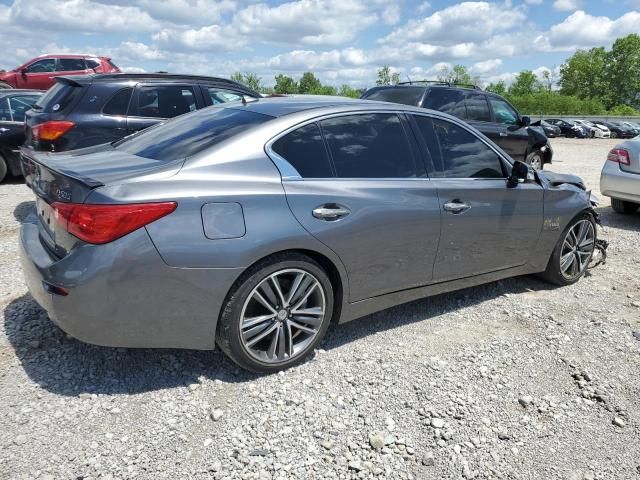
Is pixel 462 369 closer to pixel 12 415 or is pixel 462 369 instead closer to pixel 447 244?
pixel 447 244

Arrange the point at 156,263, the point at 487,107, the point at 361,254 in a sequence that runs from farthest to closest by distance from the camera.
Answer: the point at 487,107 < the point at 361,254 < the point at 156,263

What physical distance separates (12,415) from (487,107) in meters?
9.46

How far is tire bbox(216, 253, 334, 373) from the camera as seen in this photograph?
3.03m

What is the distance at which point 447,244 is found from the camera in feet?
12.7

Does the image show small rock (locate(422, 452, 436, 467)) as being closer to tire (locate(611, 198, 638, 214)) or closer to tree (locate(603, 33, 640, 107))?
tire (locate(611, 198, 638, 214))

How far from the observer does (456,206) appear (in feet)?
12.8

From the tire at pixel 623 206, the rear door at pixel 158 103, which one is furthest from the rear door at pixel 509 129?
the rear door at pixel 158 103

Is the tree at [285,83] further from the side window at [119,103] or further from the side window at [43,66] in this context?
the side window at [119,103]

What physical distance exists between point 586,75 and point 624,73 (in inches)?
243

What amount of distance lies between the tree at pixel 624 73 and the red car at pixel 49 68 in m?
101

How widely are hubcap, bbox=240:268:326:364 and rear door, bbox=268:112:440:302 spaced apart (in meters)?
0.27

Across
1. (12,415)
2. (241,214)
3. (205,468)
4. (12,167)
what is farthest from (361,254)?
(12,167)

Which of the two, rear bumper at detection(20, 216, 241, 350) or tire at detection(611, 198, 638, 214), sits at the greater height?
rear bumper at detection(20, 216, 241, 350)

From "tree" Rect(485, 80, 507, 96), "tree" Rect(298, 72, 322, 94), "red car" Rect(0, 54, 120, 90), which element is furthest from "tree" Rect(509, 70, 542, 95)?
"red car" Rect(0, 54, 120, 90)
